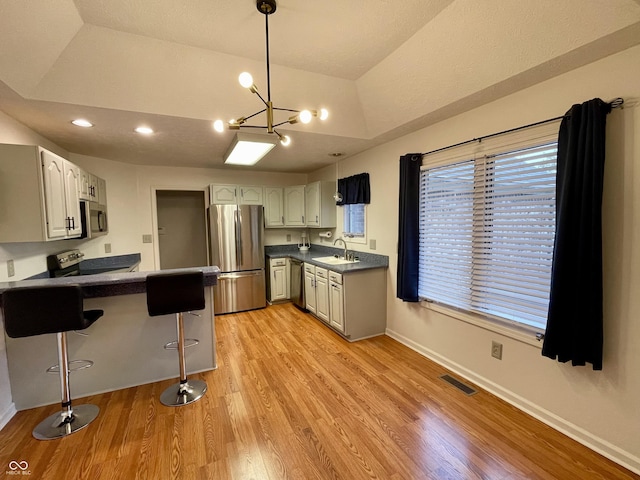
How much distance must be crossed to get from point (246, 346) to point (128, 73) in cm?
278

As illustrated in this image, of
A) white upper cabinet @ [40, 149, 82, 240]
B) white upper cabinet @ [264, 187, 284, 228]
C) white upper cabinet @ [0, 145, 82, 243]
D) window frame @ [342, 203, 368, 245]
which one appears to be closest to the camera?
white upper cabinet @ [0, 145, 82, 243]

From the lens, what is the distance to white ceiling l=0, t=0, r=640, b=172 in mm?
1670

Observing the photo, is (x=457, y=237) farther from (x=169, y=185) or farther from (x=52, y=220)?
(x=169, y=185)

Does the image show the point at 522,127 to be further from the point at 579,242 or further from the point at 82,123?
the point at 82,123

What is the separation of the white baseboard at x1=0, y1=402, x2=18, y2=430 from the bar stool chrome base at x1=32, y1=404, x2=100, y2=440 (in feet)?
0.79

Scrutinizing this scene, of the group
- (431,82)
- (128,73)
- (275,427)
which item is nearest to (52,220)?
(128,73)

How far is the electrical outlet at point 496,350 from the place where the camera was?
231 cm

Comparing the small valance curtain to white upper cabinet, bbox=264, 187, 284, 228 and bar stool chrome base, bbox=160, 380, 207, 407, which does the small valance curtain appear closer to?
white upper cabinet, bbox=264, 187, 284, 228

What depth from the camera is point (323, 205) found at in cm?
454

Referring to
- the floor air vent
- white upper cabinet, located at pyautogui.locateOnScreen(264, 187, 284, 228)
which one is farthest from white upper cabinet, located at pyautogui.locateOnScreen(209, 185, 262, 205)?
the floor air vent

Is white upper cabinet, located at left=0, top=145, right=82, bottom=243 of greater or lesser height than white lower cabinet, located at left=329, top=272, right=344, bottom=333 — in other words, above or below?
above

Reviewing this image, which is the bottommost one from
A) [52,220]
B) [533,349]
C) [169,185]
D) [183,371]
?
[183,371]

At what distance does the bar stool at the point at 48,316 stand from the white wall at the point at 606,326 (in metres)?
3.01

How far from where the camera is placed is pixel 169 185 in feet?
15.1
